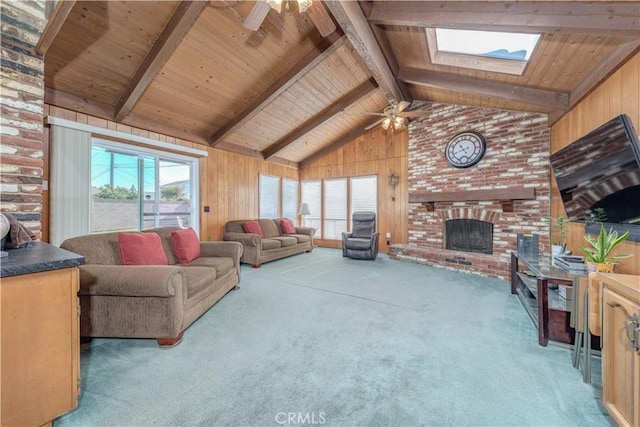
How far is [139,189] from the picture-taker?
13.4ft

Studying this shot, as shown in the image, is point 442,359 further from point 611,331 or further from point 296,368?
point 296,368

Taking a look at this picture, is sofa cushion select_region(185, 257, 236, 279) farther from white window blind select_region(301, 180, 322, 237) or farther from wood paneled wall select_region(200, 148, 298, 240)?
white window blind select_region(301, 180, 322, 237)

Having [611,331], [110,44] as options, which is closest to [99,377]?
[611,331]

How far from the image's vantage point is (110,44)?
282 centimetres

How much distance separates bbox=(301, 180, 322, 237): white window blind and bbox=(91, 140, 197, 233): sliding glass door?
3.41 meters

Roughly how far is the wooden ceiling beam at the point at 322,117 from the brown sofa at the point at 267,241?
5.88 ft

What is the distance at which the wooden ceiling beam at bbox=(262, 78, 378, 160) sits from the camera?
16.1 ft

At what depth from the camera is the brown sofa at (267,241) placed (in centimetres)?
467

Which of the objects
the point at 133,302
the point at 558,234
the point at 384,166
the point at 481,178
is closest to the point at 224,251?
the point at 133,302

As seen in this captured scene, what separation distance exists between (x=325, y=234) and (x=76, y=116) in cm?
553

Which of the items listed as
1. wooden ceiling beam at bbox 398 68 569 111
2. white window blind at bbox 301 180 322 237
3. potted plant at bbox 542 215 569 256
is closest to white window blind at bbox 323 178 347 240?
white window blind at bbox 301 180 322 237

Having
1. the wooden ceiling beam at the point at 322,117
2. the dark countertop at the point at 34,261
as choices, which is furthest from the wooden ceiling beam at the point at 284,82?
the dark countertop at the point at 34,261

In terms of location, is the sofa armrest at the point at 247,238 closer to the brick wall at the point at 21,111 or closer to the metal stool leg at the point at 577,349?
the brick wall at the point at 21,111

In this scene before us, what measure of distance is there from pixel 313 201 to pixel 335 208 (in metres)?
0.77
